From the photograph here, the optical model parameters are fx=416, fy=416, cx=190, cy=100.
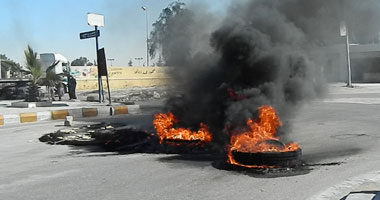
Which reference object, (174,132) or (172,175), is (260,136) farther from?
(174,132)

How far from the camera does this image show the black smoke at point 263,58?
22.9 ft

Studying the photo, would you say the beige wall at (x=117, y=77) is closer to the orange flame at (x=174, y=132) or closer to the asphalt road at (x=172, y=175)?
the orange flame at (x=174, y=132)

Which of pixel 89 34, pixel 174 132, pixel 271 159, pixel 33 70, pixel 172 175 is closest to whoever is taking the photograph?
pixel 172 175

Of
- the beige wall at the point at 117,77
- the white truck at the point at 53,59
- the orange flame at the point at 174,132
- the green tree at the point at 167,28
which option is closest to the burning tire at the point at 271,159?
the orange flame at the point at 174,132

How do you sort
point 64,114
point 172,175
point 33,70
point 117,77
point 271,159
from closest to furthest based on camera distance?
point 172,175, point 271,159, point 64,114, point 33,70, point 117,77

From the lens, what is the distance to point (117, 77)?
39812 mm

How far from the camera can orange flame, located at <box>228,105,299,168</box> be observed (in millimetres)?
6051

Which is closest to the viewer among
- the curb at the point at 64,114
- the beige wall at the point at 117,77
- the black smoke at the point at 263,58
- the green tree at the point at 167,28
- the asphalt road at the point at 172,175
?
the asphalt road at the point at 172,175

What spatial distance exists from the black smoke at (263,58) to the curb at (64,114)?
8005 mm

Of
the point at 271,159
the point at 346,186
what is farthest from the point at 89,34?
the point at 346,186

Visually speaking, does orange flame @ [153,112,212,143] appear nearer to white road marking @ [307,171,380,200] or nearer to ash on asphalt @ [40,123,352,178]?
ash on asphalt @ [40,123,352,178]

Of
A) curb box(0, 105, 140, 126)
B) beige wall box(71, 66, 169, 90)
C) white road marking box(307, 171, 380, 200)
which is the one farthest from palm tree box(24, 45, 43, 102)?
beige wall box(71, 66, 169, 90)

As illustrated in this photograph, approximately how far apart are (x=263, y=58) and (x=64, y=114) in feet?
32.5

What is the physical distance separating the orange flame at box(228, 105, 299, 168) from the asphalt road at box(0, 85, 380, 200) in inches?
17.3
